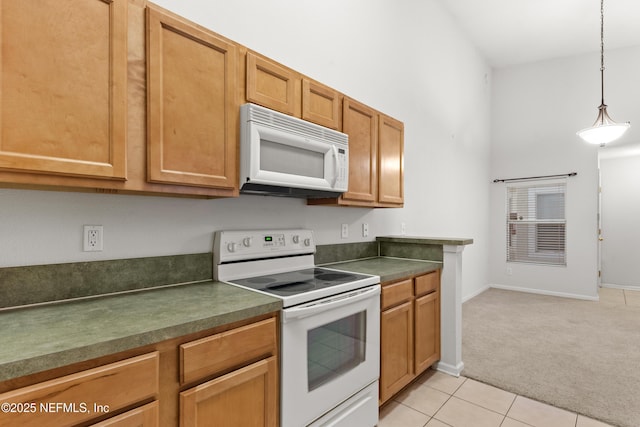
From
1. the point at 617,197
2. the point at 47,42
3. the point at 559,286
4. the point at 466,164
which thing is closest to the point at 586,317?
the point at 559,286

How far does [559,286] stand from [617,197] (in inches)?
87.1

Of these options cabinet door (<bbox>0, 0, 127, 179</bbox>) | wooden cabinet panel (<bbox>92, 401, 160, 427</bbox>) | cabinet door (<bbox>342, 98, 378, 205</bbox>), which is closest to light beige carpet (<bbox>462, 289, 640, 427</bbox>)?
cabinet door (<bbox>342, 98, 378, 205</bbox>)

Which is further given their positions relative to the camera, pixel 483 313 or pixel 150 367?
pixel 483 313

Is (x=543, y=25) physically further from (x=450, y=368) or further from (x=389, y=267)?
(x=450, y=368)

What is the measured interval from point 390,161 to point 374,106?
72cm

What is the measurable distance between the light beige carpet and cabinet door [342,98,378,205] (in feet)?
5.79

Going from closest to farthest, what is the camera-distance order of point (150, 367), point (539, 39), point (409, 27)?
1. point (150, 367)
2. point (409, 27)
3. point (539, 39)

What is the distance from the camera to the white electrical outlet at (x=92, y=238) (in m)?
1.44

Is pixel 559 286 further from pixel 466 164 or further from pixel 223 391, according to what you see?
pixel 223 391

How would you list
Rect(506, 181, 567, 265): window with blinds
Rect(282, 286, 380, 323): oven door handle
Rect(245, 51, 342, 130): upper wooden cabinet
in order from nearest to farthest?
Rect(282, 286, 380, 323): oven door handle
Rect(245, 51, 342, 130): upper wooden cabinet
Rect(506, 181, 567, 265): window with blinds

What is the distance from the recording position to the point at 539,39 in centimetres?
485

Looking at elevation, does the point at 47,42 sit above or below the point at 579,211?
above

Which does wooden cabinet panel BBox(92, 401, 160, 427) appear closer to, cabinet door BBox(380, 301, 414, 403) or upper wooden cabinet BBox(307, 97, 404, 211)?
cabinet door BBox(380, 301, 414, 403)

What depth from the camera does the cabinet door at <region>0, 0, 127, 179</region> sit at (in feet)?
3.35
